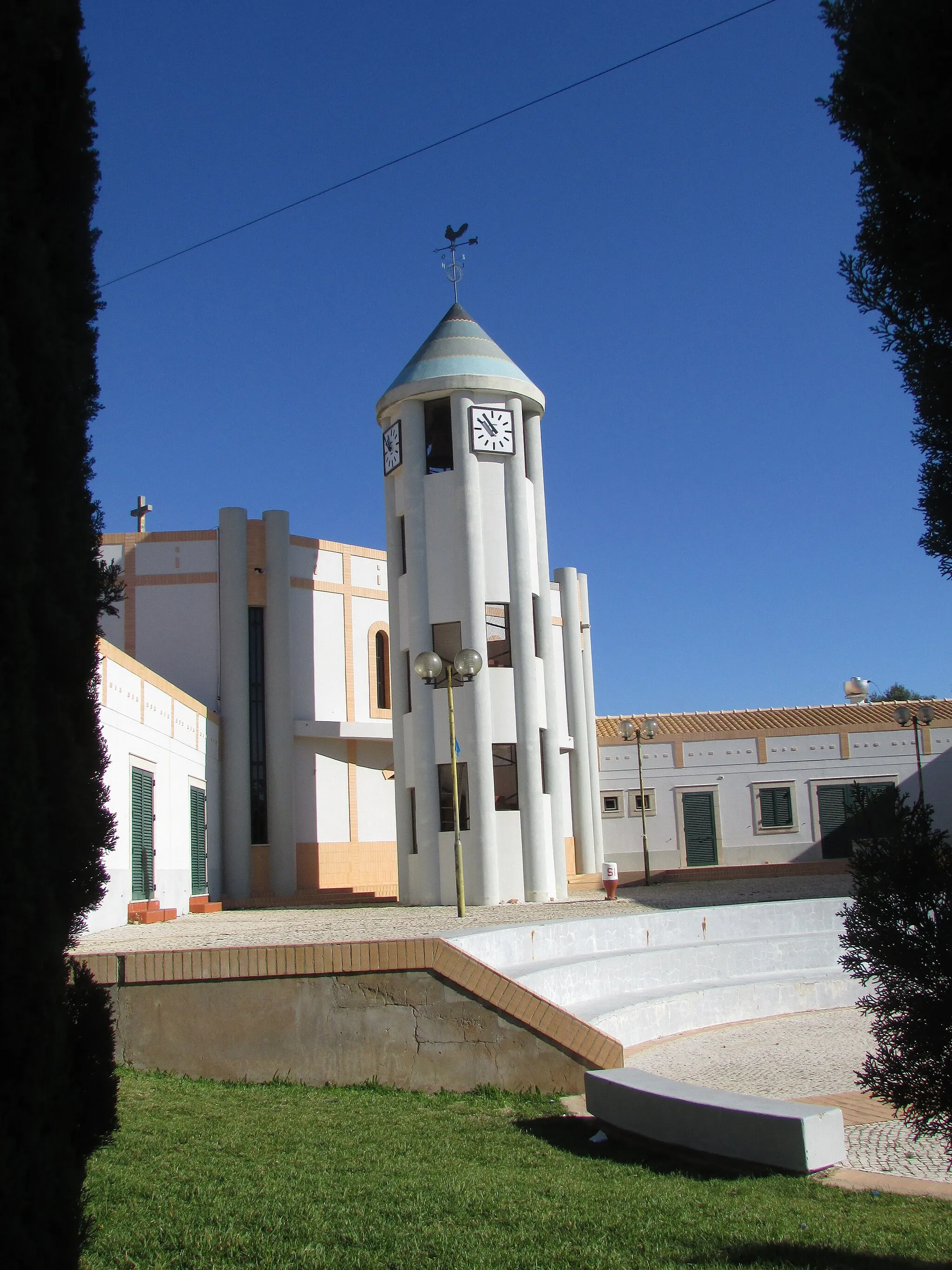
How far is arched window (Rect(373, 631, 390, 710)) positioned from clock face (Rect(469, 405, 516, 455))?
8.15 meters

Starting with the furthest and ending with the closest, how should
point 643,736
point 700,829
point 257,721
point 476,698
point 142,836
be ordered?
point 700,829 < point 643,736 < point 257,721 < point 476,698 < point 142,836

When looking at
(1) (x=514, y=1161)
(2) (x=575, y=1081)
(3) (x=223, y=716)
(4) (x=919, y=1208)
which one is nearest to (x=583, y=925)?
(2) (x=575, y=1081)

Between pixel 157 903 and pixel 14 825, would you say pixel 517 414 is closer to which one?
pixel 157 903

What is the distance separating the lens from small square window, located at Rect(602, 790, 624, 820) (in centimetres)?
3812

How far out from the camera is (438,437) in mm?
28047

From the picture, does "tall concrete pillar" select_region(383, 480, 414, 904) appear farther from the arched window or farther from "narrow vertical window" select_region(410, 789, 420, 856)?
the arched window

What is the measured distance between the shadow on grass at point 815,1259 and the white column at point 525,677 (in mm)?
18759

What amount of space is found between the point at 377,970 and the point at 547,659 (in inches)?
642

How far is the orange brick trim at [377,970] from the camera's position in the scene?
30.5 ft

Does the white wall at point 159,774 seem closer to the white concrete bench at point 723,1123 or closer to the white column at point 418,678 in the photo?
the white column at point 418,678

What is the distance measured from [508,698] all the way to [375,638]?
8127mm

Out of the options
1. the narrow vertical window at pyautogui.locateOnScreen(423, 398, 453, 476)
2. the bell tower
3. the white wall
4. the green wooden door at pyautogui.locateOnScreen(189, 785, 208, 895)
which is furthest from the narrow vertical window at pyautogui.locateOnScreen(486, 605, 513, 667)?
the green wooden door at pyautogui.locateOnScreen(189, 785, 208, 895)

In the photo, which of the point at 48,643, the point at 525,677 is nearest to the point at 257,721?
the point at 525,677

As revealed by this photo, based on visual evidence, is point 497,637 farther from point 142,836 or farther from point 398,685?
point 142,836
